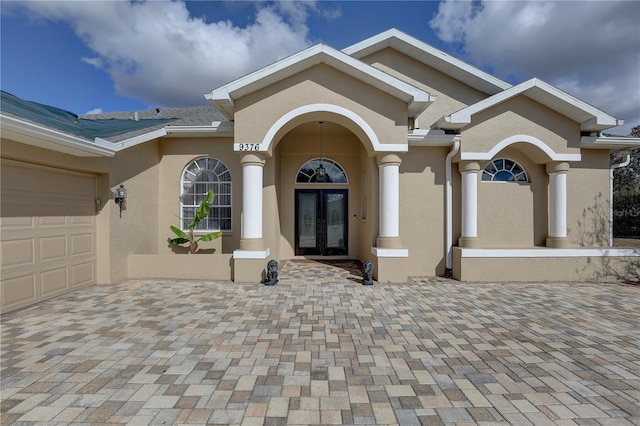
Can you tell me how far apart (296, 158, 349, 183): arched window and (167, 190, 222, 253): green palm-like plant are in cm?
334

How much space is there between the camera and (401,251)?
24.1 ft

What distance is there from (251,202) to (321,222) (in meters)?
3.63

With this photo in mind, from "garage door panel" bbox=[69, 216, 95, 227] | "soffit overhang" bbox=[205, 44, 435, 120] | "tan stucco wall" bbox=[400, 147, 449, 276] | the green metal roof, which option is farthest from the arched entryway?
"garage door panel" bbox=[69, 216, 95, 227]

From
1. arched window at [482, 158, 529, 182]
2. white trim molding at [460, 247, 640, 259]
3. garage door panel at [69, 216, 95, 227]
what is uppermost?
arched window at [482, 158, 529, 182]

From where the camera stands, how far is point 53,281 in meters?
6.06

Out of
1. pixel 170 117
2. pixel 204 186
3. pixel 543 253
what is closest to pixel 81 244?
pixel 204 186

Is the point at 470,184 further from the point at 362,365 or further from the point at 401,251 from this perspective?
the point at 362,365

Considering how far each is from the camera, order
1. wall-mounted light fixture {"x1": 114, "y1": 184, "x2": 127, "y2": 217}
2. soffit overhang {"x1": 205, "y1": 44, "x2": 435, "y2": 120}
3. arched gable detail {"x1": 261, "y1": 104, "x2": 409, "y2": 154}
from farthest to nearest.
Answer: arched gable detail {"x1": 261, "y1": 104, "x2": 409, "y2": 154}
wall-mounted light fixture {"x1": 114, "y1": 184, "x2": 127, "y2": 217}
soffit overhang {"x1": 205, "y1": 44, "x2": 435, "y2": 120}

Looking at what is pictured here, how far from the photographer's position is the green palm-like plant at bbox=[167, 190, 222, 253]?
8.25 meters

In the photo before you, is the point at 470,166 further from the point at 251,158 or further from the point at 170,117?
the point at 170,117

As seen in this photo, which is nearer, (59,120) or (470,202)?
(59,120)

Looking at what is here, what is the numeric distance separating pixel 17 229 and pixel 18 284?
3.28 feet

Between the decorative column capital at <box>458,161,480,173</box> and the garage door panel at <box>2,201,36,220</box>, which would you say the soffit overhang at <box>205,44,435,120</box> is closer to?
the decorative column capital at <box>458,161,480,173</box>

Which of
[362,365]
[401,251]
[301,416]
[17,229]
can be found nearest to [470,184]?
[401,251]
